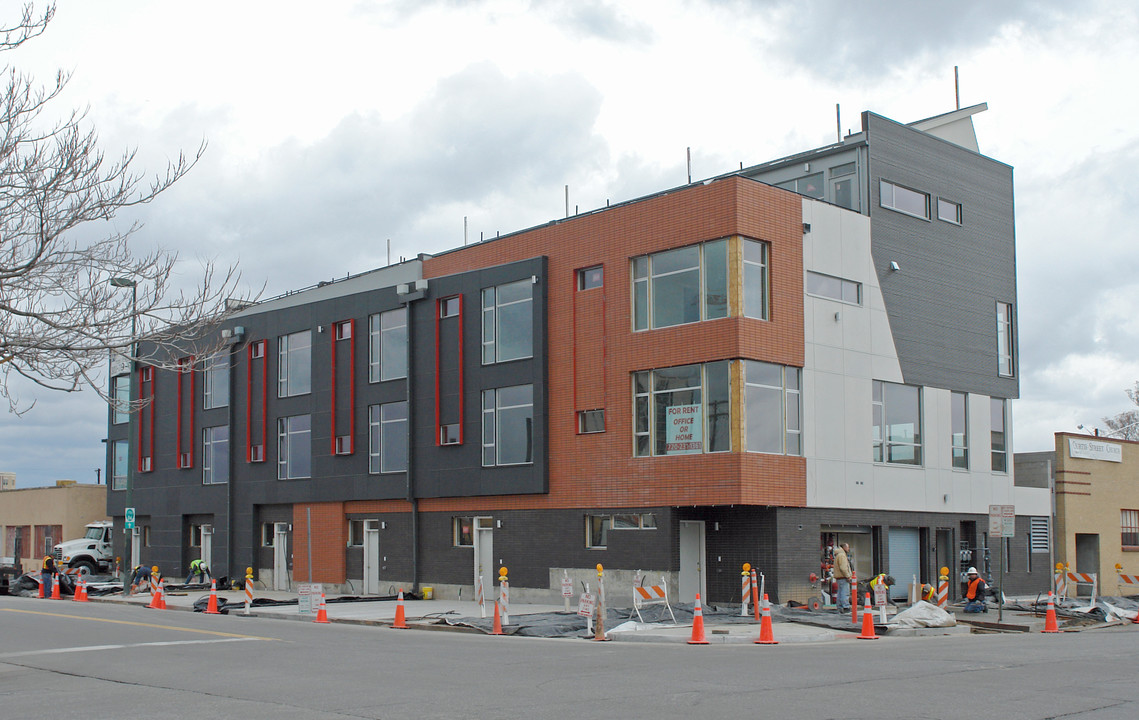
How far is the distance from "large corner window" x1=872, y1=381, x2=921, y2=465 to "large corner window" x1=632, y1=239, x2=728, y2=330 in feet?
20.9

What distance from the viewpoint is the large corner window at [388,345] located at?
125 feet

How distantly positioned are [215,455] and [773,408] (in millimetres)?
25394

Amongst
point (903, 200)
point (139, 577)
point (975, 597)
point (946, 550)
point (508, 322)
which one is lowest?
point (139, 577)

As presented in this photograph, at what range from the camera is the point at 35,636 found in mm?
22781

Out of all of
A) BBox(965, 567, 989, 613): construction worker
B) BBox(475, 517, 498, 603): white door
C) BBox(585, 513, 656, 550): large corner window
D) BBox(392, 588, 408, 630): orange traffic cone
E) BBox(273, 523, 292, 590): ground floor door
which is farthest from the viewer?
BBox(273, 523, 292, 590): ground floor door

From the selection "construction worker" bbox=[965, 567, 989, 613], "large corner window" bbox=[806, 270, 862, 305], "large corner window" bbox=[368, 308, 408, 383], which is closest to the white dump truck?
"large corner window" bbox=[368, 308, 408, 383]

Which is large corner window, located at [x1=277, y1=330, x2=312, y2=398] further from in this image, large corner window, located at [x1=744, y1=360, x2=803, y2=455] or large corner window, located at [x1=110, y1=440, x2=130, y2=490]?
large corner window, located at [x1=744, y1=360, x2=803, y2=455]

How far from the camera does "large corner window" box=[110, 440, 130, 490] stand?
52.6 meters

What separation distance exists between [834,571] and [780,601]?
1.74 m

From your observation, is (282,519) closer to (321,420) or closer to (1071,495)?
(321,420)

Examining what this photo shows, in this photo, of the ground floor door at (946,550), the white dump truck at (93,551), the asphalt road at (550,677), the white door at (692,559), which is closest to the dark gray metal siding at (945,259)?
the ground floor door at (946,550)

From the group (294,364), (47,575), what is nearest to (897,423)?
(294,364)

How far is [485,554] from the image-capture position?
35.0m

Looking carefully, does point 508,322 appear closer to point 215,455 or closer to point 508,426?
point 508,426
